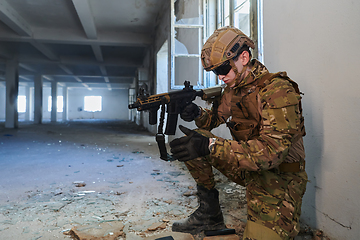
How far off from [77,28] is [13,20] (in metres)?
1.41

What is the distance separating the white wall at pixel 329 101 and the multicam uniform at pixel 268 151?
18cm

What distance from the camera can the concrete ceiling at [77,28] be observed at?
4891mm

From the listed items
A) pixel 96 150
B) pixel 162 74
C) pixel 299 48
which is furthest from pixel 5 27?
pixel 299 48

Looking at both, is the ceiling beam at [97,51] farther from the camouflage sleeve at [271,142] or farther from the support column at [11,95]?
the camouflage sleeve at [271,142]

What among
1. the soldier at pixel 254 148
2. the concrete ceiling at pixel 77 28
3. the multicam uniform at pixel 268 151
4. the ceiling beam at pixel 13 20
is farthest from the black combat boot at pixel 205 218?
the ceiling beam at pixel 13 20

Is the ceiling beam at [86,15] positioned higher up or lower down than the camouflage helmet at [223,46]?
higher up

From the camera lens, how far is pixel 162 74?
5.99 meters

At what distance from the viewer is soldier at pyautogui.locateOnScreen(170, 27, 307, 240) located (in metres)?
0.84

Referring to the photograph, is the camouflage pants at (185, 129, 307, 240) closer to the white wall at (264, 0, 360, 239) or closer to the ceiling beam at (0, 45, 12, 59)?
the white wall at (264, 0, 360, 239)

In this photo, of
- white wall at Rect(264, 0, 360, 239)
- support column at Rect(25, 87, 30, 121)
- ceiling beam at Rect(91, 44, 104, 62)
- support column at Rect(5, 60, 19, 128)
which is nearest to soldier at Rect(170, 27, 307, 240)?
white wall at Rect(264, 0, 360, 239)

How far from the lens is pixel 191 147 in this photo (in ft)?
2.83

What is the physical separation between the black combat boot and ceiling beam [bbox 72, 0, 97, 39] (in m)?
4.26

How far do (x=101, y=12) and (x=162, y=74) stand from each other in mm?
1880

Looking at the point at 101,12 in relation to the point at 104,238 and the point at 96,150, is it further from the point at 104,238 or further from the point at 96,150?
the point at 104,238
